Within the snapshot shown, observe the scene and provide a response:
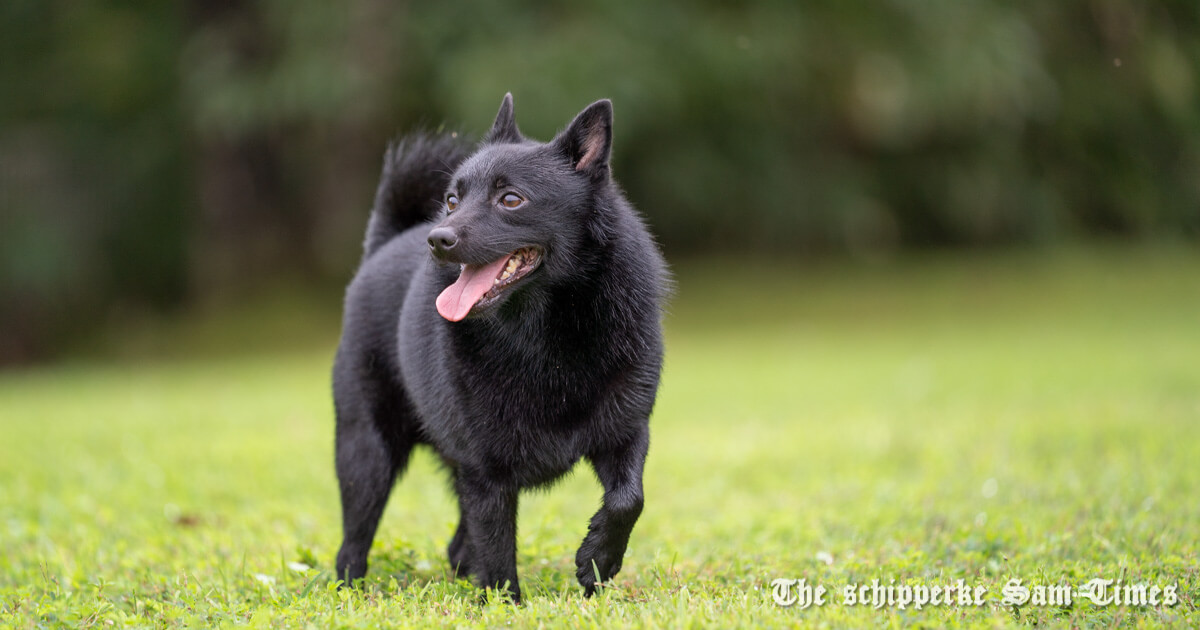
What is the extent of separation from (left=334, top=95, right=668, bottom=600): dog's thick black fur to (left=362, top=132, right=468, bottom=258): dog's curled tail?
85 cm

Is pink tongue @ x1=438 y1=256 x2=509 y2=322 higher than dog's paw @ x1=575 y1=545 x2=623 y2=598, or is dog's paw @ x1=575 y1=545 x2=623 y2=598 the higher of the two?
pink tongue @ x1=438 y1=256 x2=509 y2=322

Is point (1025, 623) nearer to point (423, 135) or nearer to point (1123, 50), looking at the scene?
point (423, 135)

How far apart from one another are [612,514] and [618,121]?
1307 cm

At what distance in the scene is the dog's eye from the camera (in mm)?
3830

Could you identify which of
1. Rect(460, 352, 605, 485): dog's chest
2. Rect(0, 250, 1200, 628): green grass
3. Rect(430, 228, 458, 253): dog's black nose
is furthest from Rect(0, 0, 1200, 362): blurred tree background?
Rect(430, 228, 458, 253): dog's black nose

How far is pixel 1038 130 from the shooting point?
22.3 meters

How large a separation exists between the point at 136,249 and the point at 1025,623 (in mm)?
23768

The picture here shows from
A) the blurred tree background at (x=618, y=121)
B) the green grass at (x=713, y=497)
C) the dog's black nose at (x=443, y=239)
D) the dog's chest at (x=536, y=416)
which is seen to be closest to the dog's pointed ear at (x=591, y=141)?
the dog's black nose at (x=443, y=239)

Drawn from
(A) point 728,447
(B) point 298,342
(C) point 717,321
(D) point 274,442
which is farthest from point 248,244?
(A) point 728,447

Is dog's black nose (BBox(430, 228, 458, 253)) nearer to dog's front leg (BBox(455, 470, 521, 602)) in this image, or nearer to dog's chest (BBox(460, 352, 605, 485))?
dog's chest (BBox(460, 352, 605, 485))

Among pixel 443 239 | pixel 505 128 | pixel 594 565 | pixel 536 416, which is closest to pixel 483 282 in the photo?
pixel 443 239

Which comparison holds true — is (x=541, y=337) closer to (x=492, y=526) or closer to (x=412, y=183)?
(x=492, y=526)

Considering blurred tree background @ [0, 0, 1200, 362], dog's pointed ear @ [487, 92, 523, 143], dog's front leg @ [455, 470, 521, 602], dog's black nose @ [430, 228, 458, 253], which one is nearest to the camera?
dog's black nose @ [430, 228, 458, 253]

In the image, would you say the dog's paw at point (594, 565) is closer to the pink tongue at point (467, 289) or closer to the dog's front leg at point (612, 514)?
the dog's front leg at point (612, 514)
